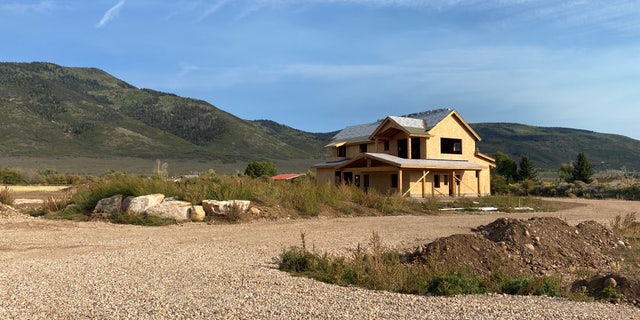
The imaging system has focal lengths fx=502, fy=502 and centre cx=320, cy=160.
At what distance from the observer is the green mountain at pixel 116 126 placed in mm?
87625

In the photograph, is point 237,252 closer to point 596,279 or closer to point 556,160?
point 596,279

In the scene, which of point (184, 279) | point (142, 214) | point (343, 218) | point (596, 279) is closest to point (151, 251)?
point (184, 279)

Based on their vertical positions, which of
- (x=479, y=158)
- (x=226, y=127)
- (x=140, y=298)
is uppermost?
(x=226, y=127)

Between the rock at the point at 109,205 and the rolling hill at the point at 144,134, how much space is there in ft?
196

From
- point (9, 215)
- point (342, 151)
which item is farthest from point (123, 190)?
point (342, 151)

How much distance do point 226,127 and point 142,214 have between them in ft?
330

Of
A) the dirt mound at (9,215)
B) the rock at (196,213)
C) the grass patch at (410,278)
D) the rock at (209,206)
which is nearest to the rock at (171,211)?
the rock at (196,213)

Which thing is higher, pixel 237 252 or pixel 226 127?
pixel 226 127

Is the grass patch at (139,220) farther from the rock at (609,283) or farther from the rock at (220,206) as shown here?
the rock at (609,283)

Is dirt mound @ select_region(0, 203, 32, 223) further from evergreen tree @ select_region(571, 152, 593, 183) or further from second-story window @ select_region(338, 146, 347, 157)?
evergreen tree @ select_region(571, 152, 593, 183)

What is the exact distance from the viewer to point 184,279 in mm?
7426

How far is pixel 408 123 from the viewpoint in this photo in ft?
120

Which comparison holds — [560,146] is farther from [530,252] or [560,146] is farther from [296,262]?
[296,262]

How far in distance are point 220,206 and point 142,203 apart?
2.65 m
